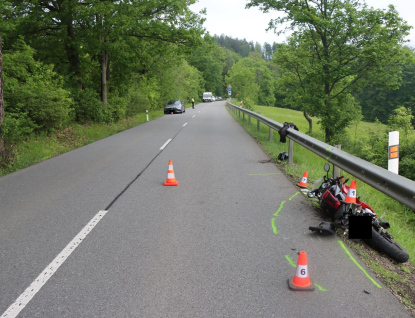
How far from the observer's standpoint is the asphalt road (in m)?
3.00

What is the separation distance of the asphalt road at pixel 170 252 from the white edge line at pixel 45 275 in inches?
0.5

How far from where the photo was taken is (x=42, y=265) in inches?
147

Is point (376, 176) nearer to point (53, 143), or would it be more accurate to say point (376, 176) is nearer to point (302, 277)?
point (302, 277)

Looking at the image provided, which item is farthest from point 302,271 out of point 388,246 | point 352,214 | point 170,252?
point 352,214

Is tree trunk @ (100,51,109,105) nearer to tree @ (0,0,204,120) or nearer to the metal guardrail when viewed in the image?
tree @ (0,0,204,120)

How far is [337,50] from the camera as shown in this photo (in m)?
18.0

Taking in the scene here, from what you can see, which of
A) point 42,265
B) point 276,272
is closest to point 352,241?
point 276,272

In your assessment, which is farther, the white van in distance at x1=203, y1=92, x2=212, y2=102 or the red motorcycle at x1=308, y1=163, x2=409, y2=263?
the white van in distance at x1=203, y1=92, x2=212, y2=102

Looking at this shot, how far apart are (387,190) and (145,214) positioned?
3.43 meters

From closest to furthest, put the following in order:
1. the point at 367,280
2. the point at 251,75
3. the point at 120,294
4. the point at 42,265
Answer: the point at 120,294 < the point at 367,280 < the point at 42,265 < the point at 251,75

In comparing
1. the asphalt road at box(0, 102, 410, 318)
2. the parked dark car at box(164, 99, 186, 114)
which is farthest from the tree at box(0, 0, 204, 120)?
the parked dark car at box(164, 99, 186, 114)

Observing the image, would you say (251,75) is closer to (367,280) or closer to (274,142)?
(274,142)

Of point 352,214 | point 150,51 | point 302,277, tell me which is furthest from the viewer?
point 150,51

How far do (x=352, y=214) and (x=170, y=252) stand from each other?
2.42 metres
